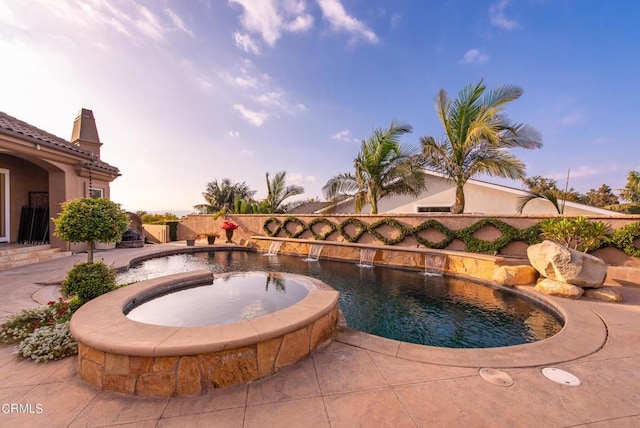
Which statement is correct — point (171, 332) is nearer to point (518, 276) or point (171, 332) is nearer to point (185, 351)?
point (185, 351)

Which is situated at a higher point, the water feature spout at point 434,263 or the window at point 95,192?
the window at point 95,192

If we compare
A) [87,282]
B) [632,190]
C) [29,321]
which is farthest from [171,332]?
[632,190]

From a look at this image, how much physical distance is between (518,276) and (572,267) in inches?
50.8

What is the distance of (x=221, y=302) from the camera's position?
4902mm

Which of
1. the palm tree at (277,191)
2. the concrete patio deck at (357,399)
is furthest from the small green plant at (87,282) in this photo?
the palm tree at (277,191)

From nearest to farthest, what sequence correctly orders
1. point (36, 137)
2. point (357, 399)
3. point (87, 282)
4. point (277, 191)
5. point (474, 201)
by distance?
point (357, 399) < point (87, 282) < point (36, 137) < point (474, 201) < point (277, 191)

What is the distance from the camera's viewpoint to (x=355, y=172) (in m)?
14.4

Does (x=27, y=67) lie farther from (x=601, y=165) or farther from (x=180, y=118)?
(x=601, y=165)

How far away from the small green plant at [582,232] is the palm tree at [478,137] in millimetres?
3524

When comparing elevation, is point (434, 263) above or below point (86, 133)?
below

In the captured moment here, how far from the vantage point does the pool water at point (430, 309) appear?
4477mm

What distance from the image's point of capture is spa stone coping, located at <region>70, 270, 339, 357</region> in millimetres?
2559

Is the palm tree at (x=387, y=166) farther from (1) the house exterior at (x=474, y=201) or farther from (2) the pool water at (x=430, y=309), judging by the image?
(2) the pool water at (x=430, y=309)

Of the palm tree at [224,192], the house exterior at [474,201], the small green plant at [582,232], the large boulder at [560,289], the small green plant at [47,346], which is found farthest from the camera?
the palm tree at [224,192]
